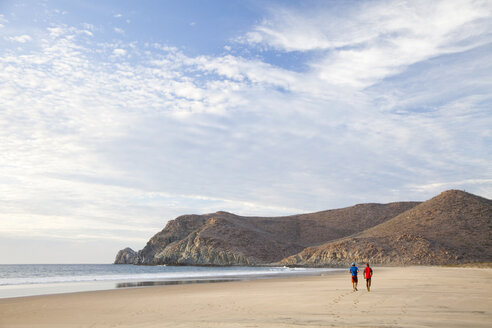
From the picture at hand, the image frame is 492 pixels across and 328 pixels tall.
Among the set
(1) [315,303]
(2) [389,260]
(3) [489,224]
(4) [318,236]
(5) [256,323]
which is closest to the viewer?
(5) [256,323]

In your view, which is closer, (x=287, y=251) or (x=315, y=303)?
(x=315, y=303)

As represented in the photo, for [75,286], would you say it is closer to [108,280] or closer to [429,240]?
[108,280]

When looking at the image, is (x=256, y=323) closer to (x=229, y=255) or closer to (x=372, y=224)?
(x=229, y=255)

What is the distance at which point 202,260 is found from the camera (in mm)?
119875

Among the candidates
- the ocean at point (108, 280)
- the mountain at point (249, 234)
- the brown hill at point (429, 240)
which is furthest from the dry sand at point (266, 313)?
the mountain at point (249, 234)

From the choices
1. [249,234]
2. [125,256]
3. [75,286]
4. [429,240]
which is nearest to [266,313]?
[75,286]

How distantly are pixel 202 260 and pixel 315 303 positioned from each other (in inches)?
4187

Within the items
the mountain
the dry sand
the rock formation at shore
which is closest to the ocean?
the dry sand

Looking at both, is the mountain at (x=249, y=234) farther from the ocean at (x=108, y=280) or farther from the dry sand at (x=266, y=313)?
the dry sand at (x=266, y=313)

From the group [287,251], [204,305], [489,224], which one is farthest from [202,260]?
[204,305]

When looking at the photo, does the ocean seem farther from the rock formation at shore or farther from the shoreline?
the rock formation at shore

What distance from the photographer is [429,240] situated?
8738 cm

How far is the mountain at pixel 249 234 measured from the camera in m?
118

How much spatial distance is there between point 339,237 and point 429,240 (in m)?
47.4
